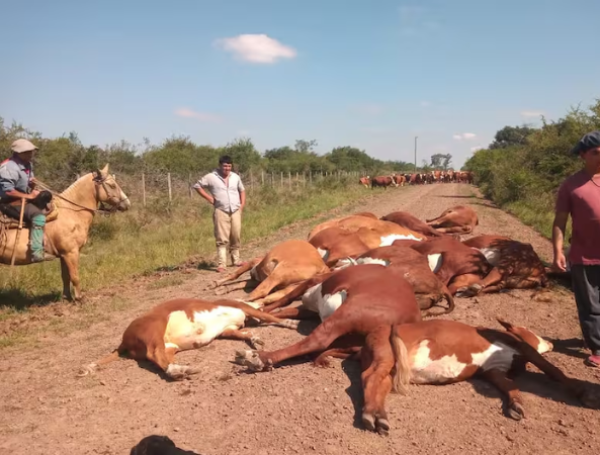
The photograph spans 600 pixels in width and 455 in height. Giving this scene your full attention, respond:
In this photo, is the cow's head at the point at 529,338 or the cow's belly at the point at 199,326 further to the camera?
the cow's belly at the point at 199,326

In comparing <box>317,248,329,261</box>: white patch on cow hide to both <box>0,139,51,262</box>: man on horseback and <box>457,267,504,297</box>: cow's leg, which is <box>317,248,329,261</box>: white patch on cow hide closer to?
<box>457,267,504,297</box>: cow's leg

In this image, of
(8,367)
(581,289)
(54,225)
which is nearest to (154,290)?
(54,225)

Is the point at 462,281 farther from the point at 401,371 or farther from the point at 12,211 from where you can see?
the point at 12,211

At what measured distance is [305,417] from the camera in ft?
11.6

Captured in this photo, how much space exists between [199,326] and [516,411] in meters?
2.87

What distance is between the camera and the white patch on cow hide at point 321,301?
4727 mm

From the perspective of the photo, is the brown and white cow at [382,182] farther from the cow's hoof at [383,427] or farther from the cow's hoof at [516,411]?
the cow's hoof at [383,427]

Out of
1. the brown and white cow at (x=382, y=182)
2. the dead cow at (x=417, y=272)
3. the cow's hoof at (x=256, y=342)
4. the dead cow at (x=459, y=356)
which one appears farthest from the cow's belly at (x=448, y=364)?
the brown and white cow at (x=382, y=182)

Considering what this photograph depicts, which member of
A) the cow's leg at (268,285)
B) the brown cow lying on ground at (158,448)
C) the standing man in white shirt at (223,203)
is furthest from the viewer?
the standing man in white shirt at (223,203)

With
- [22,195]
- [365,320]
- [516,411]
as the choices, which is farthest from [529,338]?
[22,195]

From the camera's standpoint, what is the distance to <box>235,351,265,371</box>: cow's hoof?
420cm

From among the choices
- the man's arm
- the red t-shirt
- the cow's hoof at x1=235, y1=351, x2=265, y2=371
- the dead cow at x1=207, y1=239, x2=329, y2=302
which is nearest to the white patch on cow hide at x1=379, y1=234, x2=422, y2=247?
the dead cow at x1=207, y1=239, x2=329, y2=302

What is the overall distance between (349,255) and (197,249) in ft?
17.8

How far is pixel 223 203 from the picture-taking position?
360 inches
